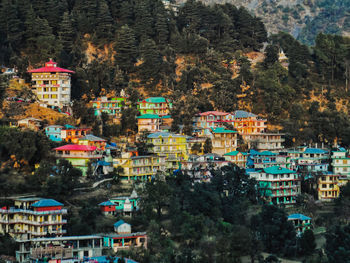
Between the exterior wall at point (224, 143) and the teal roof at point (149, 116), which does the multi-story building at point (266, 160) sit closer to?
the exterior wall at point (224, 143)

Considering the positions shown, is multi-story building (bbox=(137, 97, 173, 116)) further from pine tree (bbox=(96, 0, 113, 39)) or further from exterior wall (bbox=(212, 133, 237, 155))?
pine tree (bbox=(96, 0, 113, 39))

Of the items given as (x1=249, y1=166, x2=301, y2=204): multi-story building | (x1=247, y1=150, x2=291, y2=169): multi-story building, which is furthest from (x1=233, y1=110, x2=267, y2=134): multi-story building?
(x1=249, y1=166, x2=301, y2=204): multi-story building

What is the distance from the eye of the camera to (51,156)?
64.0 meters

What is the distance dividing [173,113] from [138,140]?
24.1ft

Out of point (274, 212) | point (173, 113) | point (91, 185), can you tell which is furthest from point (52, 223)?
point (173, 113)

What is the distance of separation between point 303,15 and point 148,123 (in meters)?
86.3

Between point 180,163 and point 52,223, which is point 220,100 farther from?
point 52,223

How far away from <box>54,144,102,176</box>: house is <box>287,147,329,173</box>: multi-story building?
69.8ft

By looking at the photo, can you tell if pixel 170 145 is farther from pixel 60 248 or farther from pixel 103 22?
pixel 103 22

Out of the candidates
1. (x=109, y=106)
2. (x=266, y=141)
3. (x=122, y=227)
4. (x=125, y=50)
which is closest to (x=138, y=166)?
(x=122, y=227)

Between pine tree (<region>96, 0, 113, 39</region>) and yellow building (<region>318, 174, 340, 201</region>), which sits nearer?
yellow building (<region>318, 174, 340, 201</region>)

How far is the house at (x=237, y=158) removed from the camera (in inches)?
2835

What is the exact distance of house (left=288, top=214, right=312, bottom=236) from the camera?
60.7 meters

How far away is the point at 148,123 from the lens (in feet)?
251
